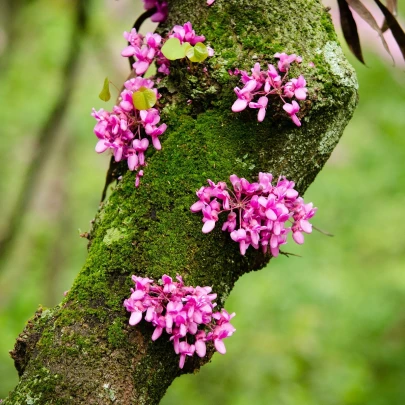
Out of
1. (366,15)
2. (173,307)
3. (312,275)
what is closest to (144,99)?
(173,307)

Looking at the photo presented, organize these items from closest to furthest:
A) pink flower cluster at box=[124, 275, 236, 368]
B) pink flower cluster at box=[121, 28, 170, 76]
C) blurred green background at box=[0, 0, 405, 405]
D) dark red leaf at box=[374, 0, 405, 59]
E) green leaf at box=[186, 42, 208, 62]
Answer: pink flower cluster at box=[124, 275, 236, 368]
green leaf at box=[186, 42, 208, 62]
pink flower cluster at box=[121, 28, 170, 76]
dark red leaf at box=[374, 0, 405, 59]
blurred green background at box=[0, 0, 405, 405]

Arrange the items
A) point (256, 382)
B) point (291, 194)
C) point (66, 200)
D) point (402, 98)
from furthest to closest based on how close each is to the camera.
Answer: point (66, 200) < point (402, 98) < point (256, 382) < point (291, 194)

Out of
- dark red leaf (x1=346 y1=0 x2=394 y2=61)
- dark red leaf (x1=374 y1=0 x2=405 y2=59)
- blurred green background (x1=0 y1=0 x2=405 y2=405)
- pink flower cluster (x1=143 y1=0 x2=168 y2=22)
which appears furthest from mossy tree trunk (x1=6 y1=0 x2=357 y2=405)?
blurred green background (x1=0 y1=0 x2=405 y2=405)

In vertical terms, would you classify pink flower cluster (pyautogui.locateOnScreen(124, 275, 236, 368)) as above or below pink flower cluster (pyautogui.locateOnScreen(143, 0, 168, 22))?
below

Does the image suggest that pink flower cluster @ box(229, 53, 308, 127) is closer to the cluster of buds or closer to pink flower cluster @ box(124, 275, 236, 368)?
the cluster of buds

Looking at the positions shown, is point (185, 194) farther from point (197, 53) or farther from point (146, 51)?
point (146, 51)

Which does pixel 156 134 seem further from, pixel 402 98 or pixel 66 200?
pixel 66 200

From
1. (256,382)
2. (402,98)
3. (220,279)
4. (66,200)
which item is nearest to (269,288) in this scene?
(256,382)
